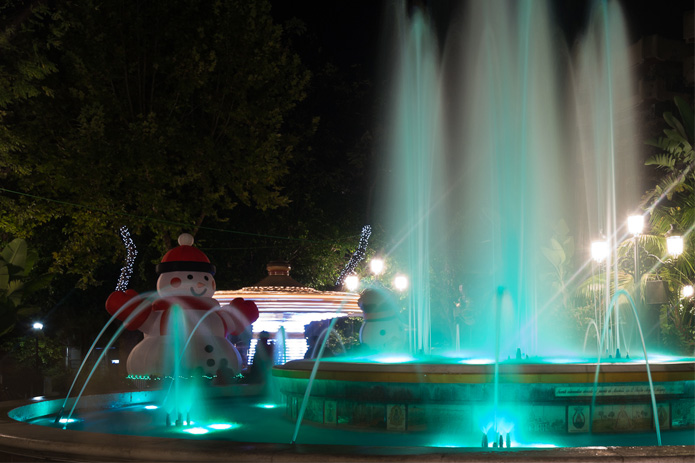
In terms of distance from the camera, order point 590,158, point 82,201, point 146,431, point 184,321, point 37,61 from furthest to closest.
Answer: point 590,158 < point 82,201 < point 37,61 < point 184,321 < point 146,431

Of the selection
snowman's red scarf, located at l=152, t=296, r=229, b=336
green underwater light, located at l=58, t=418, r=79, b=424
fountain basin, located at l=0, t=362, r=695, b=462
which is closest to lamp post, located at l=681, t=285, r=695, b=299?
fountain basin, located at l=0, t=362, r=695, b=462

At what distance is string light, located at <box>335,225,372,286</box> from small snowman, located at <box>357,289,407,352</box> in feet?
43.4

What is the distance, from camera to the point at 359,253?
29.5 meters

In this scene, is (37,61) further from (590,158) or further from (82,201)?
(590,158)

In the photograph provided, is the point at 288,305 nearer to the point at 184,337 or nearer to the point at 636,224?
the point at 184,337

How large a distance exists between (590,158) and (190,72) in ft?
88.8

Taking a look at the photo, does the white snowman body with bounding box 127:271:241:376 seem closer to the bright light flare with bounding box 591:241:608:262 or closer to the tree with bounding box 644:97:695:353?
the bright light flare with bounding box 591:241:608:262

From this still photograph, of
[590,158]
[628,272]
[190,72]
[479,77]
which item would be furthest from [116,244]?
[590,158]

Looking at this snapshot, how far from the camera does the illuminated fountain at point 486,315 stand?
871 cm

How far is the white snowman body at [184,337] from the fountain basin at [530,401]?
19.8 feet

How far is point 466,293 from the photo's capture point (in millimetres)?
36406

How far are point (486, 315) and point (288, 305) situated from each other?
18.7 meters

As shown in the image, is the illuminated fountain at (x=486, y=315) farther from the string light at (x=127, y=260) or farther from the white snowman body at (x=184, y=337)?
the string light at (x=127, y=260)

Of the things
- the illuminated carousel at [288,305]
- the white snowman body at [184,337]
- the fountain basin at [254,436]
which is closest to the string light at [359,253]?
the illuminated carousel at [288,305]
